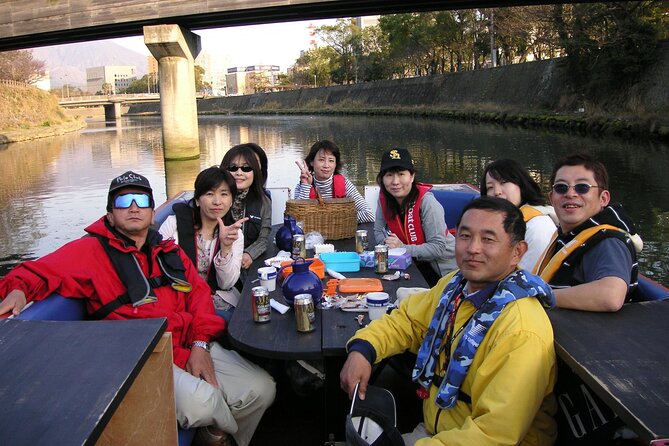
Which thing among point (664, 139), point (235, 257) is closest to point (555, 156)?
point (664, 139)

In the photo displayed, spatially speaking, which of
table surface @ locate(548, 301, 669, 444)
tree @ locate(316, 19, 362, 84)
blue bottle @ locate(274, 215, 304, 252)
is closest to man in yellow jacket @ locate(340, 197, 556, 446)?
table surface @ locate(548, 301, 669, 444)

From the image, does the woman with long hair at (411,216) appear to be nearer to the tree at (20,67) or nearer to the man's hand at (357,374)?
the man's hand at (357,374)

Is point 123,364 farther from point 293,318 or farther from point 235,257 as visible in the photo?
point 235,257

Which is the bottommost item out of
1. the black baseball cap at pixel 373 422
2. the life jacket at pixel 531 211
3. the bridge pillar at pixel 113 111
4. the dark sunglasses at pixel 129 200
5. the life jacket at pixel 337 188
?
the black baseball cap at pixel 373 422

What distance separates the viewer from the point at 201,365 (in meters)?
2.70

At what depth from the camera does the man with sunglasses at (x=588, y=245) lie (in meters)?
2.11

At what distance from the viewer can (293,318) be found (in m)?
2.72

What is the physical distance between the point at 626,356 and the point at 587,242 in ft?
2.69

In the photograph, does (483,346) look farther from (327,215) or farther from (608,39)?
(608,39)

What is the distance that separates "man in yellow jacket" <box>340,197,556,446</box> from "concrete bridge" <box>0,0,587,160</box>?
17542 millimetres

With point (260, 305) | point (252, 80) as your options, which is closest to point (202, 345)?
point (260, 305)

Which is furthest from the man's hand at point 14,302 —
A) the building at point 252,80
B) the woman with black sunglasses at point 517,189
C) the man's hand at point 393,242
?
the building at point 252,80

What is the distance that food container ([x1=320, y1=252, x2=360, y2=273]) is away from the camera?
3422 millimetres

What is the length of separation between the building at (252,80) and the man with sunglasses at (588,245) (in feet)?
329
